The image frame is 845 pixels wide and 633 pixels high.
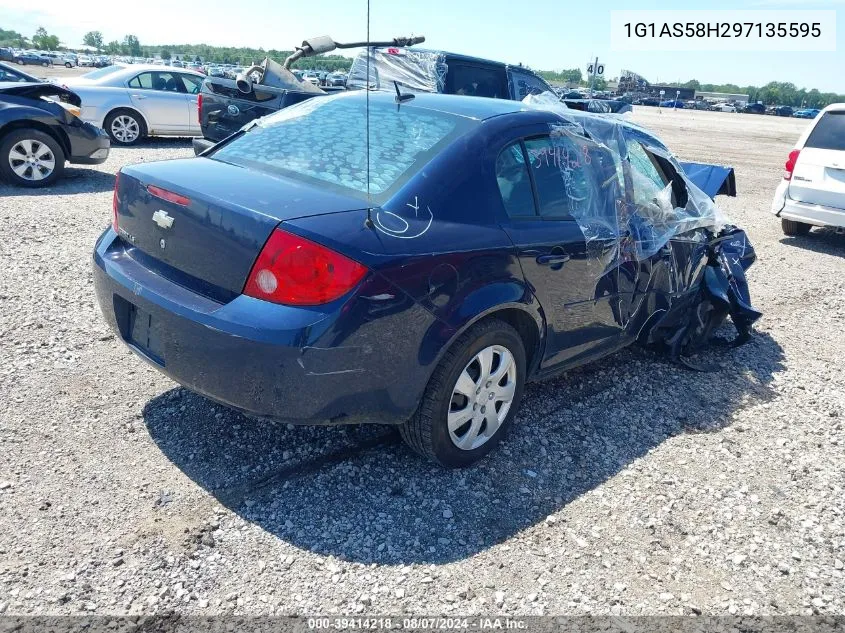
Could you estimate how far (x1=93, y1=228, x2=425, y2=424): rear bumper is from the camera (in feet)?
8.43

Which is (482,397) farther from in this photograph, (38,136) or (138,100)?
(138,100)

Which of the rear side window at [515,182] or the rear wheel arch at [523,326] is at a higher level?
the rear side window at [515,182]

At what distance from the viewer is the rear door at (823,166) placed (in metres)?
8.55

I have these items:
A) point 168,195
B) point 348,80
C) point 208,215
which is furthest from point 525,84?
point 208,215

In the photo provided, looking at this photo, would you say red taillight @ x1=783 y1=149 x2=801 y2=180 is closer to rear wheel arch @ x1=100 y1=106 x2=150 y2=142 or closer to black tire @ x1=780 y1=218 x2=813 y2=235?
black tire @ x1=780 y1=218 x2=813 y2=235

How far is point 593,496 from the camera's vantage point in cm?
323

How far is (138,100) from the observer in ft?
41.4

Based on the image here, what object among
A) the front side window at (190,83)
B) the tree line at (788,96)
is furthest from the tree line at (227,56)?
the front side window at (190,83)

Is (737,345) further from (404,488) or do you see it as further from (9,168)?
(9,168)

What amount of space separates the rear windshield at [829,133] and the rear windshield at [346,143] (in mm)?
7434

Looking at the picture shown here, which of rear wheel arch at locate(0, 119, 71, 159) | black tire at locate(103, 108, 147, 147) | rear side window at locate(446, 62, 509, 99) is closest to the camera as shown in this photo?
rear wheel arch at locate(0, 119, 71, 159)

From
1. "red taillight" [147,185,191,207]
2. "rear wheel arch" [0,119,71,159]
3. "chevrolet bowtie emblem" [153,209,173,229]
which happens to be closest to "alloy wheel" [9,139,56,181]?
"rear wheel arch" [0,119,71,159]

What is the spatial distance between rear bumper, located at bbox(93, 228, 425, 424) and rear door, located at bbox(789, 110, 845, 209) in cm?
786

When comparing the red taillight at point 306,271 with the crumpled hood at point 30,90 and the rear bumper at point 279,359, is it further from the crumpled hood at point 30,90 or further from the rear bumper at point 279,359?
the crumpled hood at point 30,90
